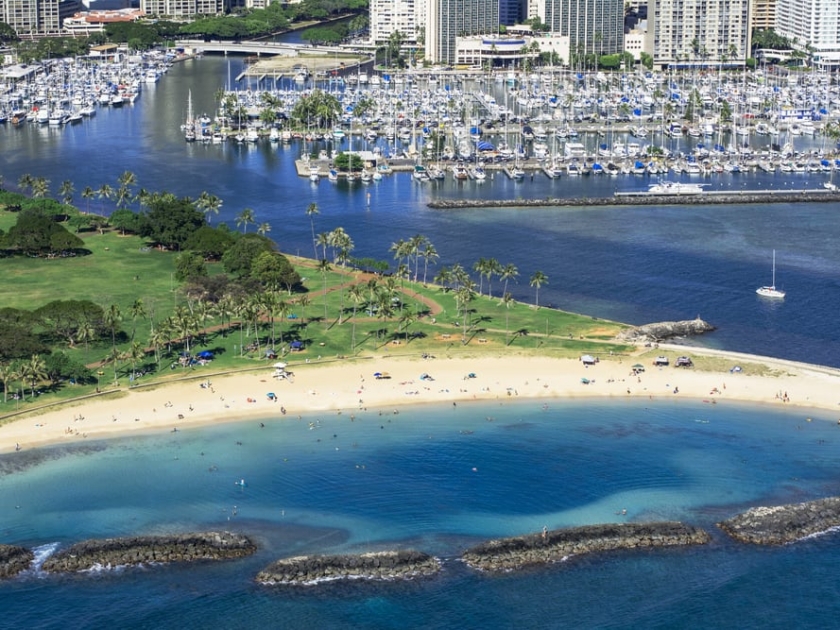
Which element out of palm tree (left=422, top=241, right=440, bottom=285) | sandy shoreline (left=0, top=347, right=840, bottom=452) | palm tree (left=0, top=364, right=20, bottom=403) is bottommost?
sandy shoreline (left=0, top=347, right=840, bottom=452)

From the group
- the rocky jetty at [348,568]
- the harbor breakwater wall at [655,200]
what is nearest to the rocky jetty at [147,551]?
the rocky jetty at [348,568]

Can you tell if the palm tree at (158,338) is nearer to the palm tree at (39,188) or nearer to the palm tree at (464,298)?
the palm tree at (464,298)

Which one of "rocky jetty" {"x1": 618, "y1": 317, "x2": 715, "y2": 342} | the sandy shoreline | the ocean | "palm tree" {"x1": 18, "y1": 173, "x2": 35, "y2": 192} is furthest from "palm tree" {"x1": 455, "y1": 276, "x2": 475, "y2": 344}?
"palm tree" {"x1": 18, "y1": 173, "x2": 35, "y2": 192}

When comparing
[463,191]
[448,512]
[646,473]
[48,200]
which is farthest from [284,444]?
[463,191]

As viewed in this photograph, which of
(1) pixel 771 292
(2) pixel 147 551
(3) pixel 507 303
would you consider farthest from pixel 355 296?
(2) pixel 147 551

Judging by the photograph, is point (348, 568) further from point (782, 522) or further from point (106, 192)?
point (106, 192)

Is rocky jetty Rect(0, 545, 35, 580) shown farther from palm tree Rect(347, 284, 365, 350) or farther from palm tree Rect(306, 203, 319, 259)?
palm tree Rect(306, 203, 319, 259)
